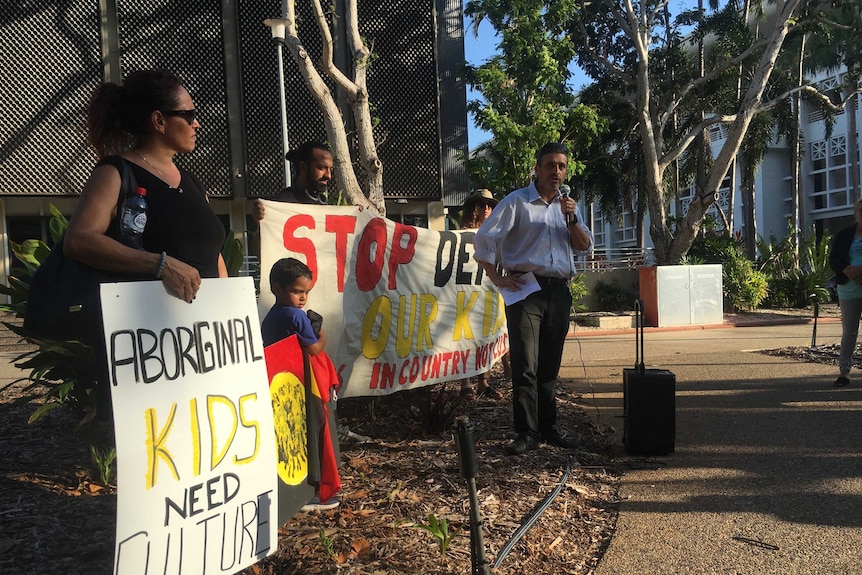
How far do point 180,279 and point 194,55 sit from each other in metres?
18.8

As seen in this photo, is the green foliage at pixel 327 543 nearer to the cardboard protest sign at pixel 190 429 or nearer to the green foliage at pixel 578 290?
the cardboard protest sign at pixel 190 429

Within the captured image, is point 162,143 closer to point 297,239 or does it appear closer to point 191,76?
point 297,239

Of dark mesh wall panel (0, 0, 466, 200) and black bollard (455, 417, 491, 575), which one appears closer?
black bollard (455, 417, 491, 575)

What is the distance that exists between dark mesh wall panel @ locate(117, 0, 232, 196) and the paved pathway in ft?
49.3

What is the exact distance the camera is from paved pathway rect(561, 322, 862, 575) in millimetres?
2871

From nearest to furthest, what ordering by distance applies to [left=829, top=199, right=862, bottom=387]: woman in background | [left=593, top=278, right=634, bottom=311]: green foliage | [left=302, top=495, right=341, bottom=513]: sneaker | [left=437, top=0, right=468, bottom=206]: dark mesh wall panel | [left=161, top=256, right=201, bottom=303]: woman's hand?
[left=161, top=256, right=201, bottom=303]: woman's hand, [left=302, top=495, right=341, bottom=513]: sneaker, [left=829, top=199, right=862, bottom=387]: woman in background, [left=593, top=278, right=634, bottom=311]: green foliage, [left=437, top=0, right=468, bottom=206]: dark mesh wall panel

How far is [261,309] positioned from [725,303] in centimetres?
1771

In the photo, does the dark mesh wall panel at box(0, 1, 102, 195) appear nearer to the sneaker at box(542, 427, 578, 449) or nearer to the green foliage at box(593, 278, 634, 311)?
the green foliage at box(593, 278, 634, 311)

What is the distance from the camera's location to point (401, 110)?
2017 centimetres

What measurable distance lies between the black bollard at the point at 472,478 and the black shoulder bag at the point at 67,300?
1.18 meters

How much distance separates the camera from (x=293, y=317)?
3.40 metres

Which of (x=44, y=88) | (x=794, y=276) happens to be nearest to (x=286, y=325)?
(x=44, y=88)

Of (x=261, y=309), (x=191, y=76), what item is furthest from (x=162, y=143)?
(x=191, y=76)

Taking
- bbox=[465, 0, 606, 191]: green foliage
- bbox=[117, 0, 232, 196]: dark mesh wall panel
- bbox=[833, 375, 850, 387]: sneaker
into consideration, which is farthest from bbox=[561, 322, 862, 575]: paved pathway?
bbox=[117, 0, 232, 196]: dark mesh wall panel
